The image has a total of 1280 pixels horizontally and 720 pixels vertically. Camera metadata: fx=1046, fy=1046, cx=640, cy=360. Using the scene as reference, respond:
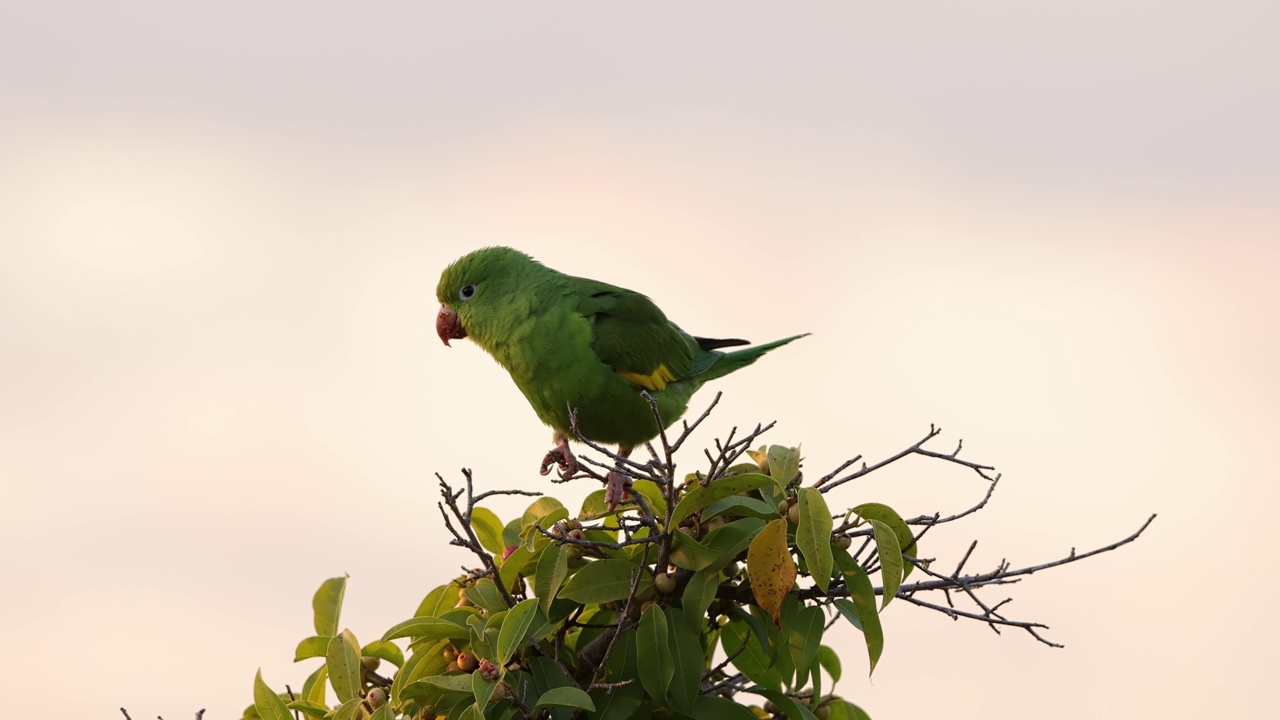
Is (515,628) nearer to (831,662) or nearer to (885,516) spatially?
(885,516)

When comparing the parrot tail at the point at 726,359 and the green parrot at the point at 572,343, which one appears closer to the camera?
the green parrot at the point at 572,343

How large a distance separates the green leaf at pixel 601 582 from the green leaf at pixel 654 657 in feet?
0.39

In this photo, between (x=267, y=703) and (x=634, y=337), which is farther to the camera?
(x=634, y=337)

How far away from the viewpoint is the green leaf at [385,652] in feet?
9.78

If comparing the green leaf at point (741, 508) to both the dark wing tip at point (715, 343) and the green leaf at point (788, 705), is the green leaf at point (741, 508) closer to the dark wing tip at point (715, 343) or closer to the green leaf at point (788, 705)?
the green leaf at point (788, 705)

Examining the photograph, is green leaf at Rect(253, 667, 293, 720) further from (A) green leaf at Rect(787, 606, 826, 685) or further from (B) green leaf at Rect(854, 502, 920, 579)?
(B) green leaf at Rect(854, 502, 920, 579)

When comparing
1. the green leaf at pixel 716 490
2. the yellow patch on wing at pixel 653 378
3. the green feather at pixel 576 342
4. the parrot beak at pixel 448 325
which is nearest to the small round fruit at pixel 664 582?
the green leaf at pixel 716 490

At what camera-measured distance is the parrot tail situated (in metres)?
4.67

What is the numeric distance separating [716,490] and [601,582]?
375mm

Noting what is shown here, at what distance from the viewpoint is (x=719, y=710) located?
2725 mm

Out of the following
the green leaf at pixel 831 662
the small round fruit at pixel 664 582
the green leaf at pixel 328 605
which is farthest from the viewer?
the green leaf at pixel 831 662

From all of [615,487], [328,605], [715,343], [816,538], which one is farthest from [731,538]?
[715,343]

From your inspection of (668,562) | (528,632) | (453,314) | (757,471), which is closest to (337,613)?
(528,632)

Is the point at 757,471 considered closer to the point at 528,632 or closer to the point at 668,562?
the point at 668,562
